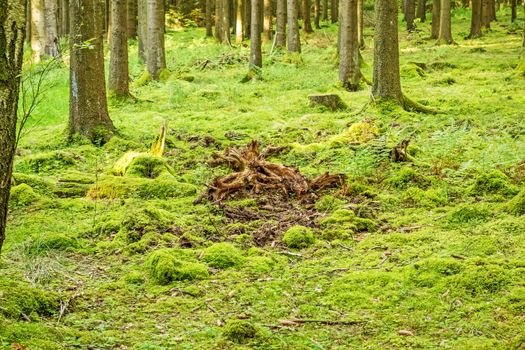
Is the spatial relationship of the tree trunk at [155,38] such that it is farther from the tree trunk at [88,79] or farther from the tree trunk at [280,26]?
the tree trunk at [88,79]

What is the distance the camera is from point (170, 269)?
5895 millimetres

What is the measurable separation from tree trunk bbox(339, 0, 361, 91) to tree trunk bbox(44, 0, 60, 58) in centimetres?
1238

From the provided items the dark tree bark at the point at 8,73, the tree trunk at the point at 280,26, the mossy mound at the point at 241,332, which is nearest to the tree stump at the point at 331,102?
the mossy mound at the point at 241,332

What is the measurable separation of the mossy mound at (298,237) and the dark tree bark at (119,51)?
32.3ft

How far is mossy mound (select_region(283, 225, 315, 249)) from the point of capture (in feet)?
22.3

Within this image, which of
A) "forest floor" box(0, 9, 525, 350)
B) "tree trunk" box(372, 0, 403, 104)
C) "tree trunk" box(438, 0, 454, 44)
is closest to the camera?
"forest floor" box(0, 9, 525, 350)

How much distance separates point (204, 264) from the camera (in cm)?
623

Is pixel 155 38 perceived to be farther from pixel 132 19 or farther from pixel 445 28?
pixel 132 19

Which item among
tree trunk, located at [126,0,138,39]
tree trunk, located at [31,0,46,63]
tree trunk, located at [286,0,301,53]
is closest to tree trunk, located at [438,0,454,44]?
tree trunk, located at [286,0,301,53]

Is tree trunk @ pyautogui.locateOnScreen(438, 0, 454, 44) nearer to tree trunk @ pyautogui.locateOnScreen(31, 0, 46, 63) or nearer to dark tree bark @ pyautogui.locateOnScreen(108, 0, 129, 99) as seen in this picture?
dark tree bark @ pyautogui.locateOnScreen(108, 0, 129, 99)

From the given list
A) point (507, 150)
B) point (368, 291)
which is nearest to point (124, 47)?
point (507, 150)

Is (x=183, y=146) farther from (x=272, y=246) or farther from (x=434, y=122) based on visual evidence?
(x=272, y=246)

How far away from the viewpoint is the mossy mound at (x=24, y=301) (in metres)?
4.52

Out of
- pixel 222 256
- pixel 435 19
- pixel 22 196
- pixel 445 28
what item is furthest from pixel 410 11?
pixel 222 256
